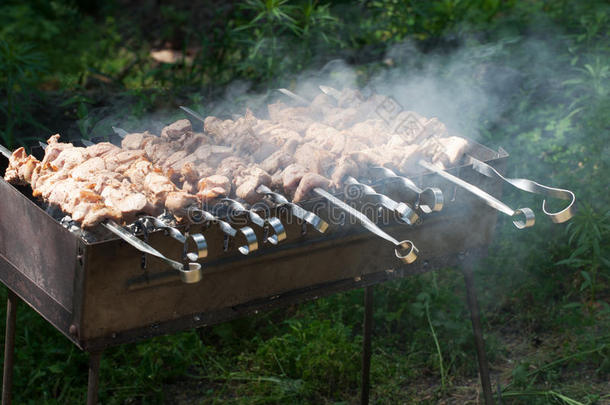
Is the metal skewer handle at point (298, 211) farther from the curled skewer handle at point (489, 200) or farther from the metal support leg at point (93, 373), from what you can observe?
the metal support leg at point (93, 373)

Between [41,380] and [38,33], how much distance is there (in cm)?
530

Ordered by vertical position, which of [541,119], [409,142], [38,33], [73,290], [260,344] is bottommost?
[38,33]

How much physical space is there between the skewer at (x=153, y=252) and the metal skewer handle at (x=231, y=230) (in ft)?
0.52

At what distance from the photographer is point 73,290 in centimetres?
243

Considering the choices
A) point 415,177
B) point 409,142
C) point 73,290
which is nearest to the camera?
point 73,290

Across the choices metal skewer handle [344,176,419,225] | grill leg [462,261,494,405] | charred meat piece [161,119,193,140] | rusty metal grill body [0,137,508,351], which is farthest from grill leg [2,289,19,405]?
grill leg [462,261,494,405]

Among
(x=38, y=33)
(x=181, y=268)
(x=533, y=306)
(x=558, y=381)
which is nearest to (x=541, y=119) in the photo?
(x=533, y=306)

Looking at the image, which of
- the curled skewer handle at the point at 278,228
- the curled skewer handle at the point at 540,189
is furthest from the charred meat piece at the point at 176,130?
the curled skewer handle at the point at 540,189

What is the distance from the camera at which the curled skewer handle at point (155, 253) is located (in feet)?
7.26

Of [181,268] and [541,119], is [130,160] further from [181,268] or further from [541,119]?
[541,119]

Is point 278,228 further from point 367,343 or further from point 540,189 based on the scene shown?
point 367,343

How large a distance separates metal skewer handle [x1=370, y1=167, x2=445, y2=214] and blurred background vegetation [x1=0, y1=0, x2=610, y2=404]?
1.44 m

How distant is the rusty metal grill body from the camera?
2.42 metres

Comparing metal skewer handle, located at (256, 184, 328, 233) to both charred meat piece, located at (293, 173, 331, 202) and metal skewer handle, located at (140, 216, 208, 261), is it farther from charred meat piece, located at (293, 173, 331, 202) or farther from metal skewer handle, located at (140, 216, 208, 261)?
metal skewer handle, located at (140, 216, 208, 261)
